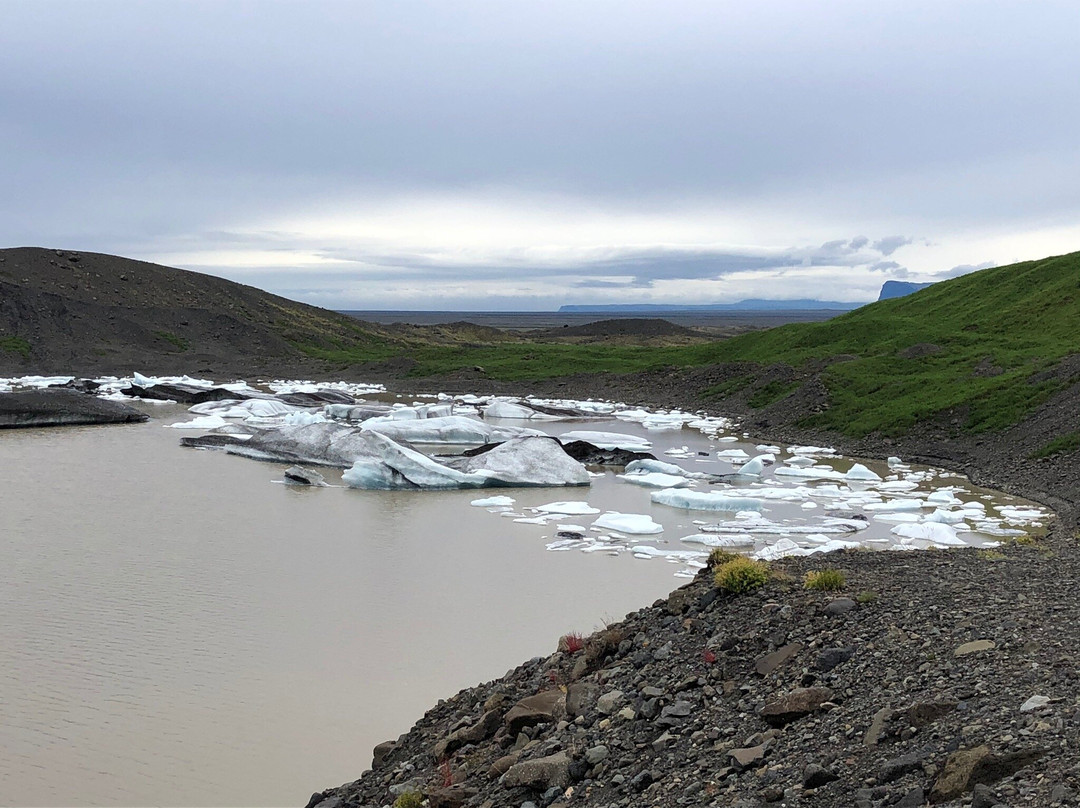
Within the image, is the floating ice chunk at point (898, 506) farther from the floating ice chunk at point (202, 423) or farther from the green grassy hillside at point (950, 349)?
the floating ice chunk at point (202, 423)

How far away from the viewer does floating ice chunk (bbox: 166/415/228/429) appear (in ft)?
123

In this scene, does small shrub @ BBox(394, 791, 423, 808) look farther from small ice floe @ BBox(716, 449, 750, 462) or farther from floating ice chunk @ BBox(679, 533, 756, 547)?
small ice floe @ BBox(716, 449, 750, 462)

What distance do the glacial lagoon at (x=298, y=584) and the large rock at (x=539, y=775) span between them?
2.45m

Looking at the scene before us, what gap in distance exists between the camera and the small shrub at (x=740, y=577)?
31.1ft

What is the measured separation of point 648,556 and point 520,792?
34.1 feet

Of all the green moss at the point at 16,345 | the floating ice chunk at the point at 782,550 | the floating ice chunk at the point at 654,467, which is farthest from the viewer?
the green moss at the point at 16,345

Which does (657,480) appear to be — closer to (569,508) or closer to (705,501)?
(705,501)

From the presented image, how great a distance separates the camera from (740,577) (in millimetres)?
9523

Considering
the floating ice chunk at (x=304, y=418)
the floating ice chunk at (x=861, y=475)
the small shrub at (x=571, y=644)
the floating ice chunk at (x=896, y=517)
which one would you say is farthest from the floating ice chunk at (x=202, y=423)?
→ the small shrub at (x=571, y=644)

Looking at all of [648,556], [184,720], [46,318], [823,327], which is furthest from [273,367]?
[184,720]

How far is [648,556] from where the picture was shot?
17125 mm

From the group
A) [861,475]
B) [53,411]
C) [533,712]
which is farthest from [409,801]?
[53,411]

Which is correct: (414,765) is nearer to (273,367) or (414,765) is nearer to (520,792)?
(520,792)

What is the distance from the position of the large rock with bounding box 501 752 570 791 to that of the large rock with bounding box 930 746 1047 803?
2687 mm
